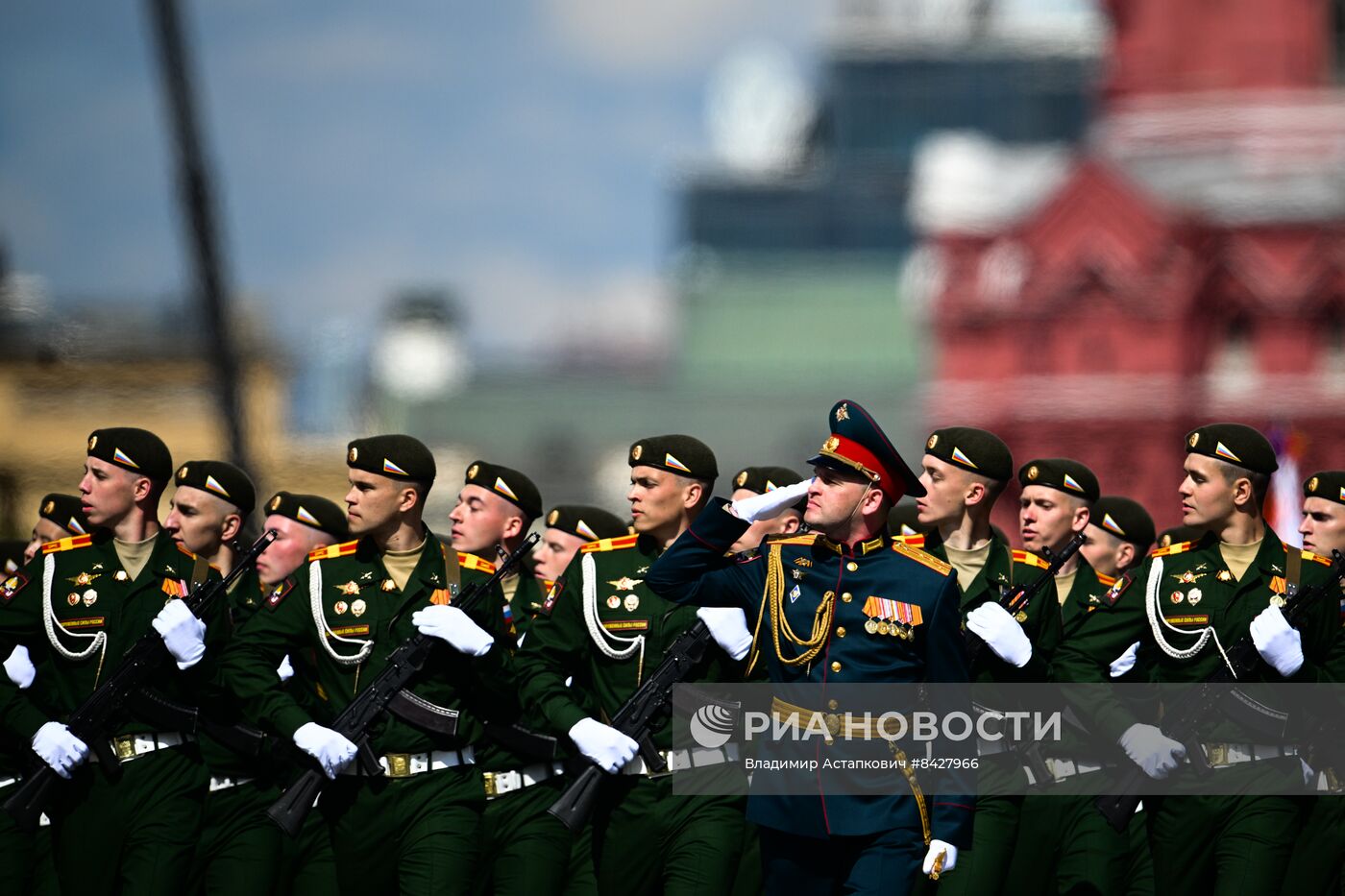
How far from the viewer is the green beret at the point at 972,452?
9.85m

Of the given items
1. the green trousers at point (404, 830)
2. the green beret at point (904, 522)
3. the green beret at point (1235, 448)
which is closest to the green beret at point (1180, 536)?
the green beret at point (1235, 448)

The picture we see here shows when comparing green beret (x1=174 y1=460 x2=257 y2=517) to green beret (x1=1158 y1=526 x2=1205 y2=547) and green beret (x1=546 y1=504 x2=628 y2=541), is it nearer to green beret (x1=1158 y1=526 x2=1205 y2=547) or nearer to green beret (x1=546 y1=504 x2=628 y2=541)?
green beret (x1=546 y1=504 x2=628 y2=541)

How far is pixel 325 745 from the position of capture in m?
9.21

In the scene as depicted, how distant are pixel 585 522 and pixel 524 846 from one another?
2.23 m

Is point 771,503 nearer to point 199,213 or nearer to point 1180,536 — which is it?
point 1180,536

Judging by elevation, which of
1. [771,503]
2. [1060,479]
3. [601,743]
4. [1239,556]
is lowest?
[601,743]

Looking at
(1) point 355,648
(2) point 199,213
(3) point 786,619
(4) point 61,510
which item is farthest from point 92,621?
(2) point 199,213

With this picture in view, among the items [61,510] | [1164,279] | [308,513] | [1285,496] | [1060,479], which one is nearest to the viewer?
[1060,479]

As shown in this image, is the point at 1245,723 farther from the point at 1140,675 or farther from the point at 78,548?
the point at 78,548

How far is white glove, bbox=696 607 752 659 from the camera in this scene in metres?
9.53

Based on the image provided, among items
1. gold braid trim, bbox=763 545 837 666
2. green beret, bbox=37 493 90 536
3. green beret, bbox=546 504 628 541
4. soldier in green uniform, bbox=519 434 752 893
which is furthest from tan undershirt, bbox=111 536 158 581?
gold braid trim, bbox=763 545 837 666

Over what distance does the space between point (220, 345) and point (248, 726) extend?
360 inches

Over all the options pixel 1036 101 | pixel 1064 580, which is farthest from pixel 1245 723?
pixel 1036 101

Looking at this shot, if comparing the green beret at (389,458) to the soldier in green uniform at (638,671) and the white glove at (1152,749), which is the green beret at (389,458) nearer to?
the soldier in green uniform at (638,671)
